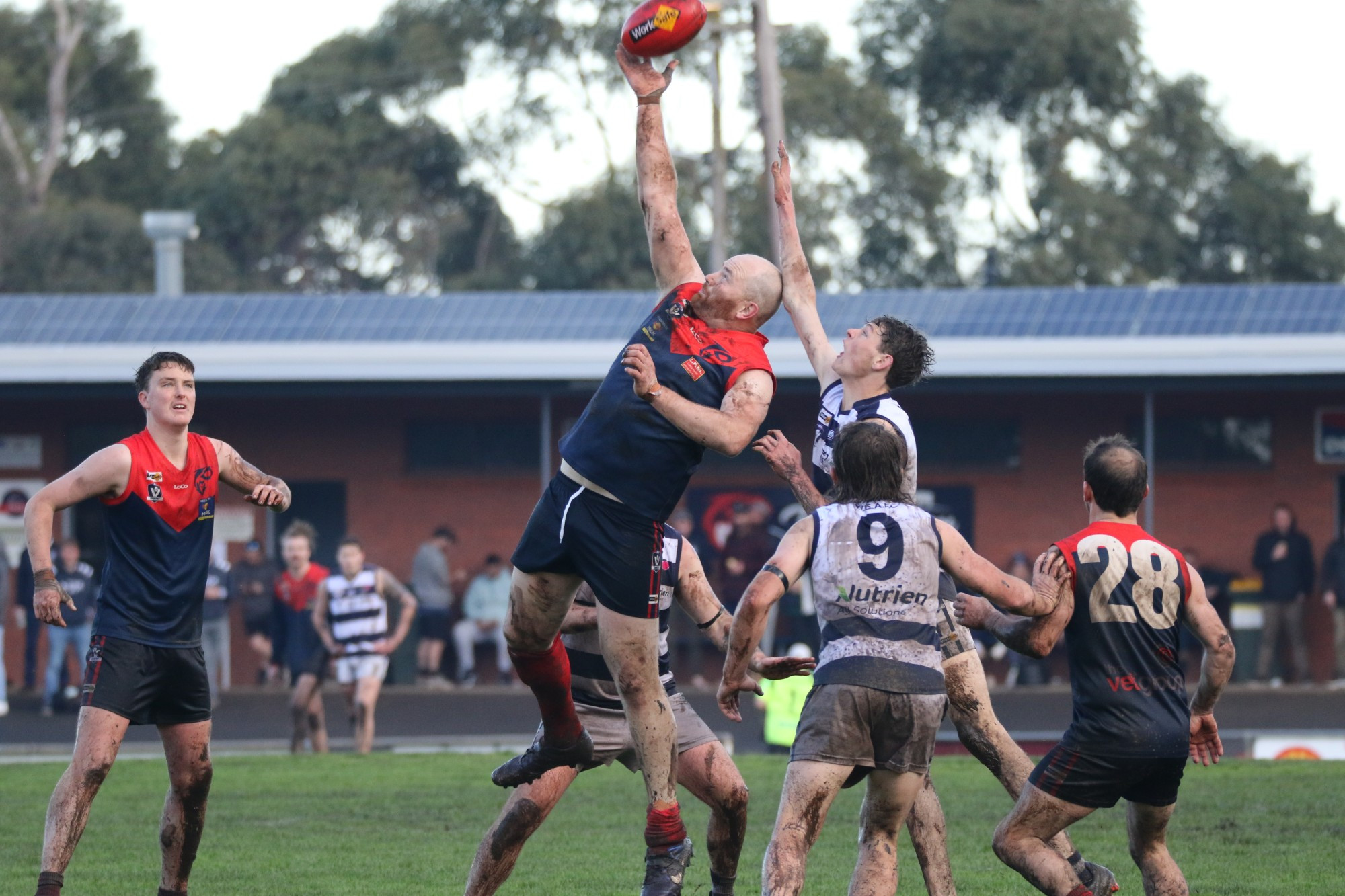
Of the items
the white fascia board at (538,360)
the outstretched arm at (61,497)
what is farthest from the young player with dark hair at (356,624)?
the outstretched arm at (61,497)

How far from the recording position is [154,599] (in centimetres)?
697

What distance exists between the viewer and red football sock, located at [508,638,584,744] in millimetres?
6465

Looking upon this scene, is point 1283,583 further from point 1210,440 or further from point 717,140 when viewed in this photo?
point 717,140

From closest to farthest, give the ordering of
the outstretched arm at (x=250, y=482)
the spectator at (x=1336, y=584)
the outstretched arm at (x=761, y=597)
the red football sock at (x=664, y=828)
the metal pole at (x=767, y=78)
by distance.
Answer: the outstretched arm at (x=761, y=597), the red football sock at (x=664, y=828), the outstretched arm at (x=250, y=482), the spectator at (x=1336, y=584), the metal pole at (x=767, y=78)

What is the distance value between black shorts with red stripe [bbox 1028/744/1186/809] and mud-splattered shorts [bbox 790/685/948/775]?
0.64m

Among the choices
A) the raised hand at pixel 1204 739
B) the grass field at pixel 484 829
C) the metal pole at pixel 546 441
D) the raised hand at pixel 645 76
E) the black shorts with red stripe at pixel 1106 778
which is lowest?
the grass field at pixel 484 829

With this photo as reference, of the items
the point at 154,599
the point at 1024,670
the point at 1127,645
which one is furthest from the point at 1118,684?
the point at 1024,670

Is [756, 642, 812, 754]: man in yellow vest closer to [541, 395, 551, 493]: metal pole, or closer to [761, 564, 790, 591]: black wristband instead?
[541, 395, 551, 493]: metal pole

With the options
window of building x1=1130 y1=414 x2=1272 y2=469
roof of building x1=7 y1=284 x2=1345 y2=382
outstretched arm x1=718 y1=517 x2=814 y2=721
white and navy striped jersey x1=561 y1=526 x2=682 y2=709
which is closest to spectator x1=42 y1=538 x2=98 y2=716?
roof of building x1=7 y1=284 x2=1345 y2=382

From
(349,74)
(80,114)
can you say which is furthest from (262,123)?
(80,114)

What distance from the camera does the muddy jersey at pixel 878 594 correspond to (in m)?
5.71

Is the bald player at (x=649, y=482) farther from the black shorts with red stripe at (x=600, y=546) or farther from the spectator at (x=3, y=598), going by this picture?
the spectator at (x=3, y=598)

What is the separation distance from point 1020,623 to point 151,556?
11.2ft

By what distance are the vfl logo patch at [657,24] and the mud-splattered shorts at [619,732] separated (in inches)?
101
